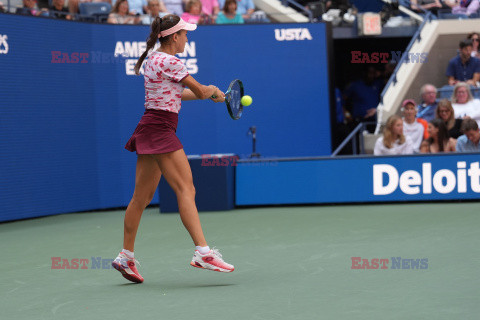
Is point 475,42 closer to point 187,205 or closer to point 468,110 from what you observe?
point 468,110

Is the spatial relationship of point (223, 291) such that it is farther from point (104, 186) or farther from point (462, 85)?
point (462, 85)

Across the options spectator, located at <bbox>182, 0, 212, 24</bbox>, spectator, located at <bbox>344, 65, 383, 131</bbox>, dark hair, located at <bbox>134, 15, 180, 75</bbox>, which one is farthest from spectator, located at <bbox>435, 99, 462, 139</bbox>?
dark hair, located at <bbox>134, 15, 180, 75</bbox>

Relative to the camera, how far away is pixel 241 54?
13.5 m

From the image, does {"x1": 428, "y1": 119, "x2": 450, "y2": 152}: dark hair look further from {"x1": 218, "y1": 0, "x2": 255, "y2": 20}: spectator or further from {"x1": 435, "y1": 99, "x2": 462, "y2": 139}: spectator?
{"x1": 218, "y1": 0, "x2": 255, "y2": 20}: spectator

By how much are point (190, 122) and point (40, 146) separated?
2.68m

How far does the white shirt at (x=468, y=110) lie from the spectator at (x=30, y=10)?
6.61m

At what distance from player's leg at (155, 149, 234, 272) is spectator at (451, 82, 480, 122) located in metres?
7.94

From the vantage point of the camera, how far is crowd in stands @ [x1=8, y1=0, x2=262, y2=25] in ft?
41.9

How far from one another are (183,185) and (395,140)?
6606mm

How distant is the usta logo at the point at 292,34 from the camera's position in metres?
13.6

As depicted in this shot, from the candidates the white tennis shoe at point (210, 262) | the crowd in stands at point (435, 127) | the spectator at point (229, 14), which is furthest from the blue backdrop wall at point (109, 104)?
the white tennis shoe at point (210, 262)

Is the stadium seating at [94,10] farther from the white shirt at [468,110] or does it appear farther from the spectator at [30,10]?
the white shirt at [468,110]

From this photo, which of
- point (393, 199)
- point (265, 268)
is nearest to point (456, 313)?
point (265, 268)
